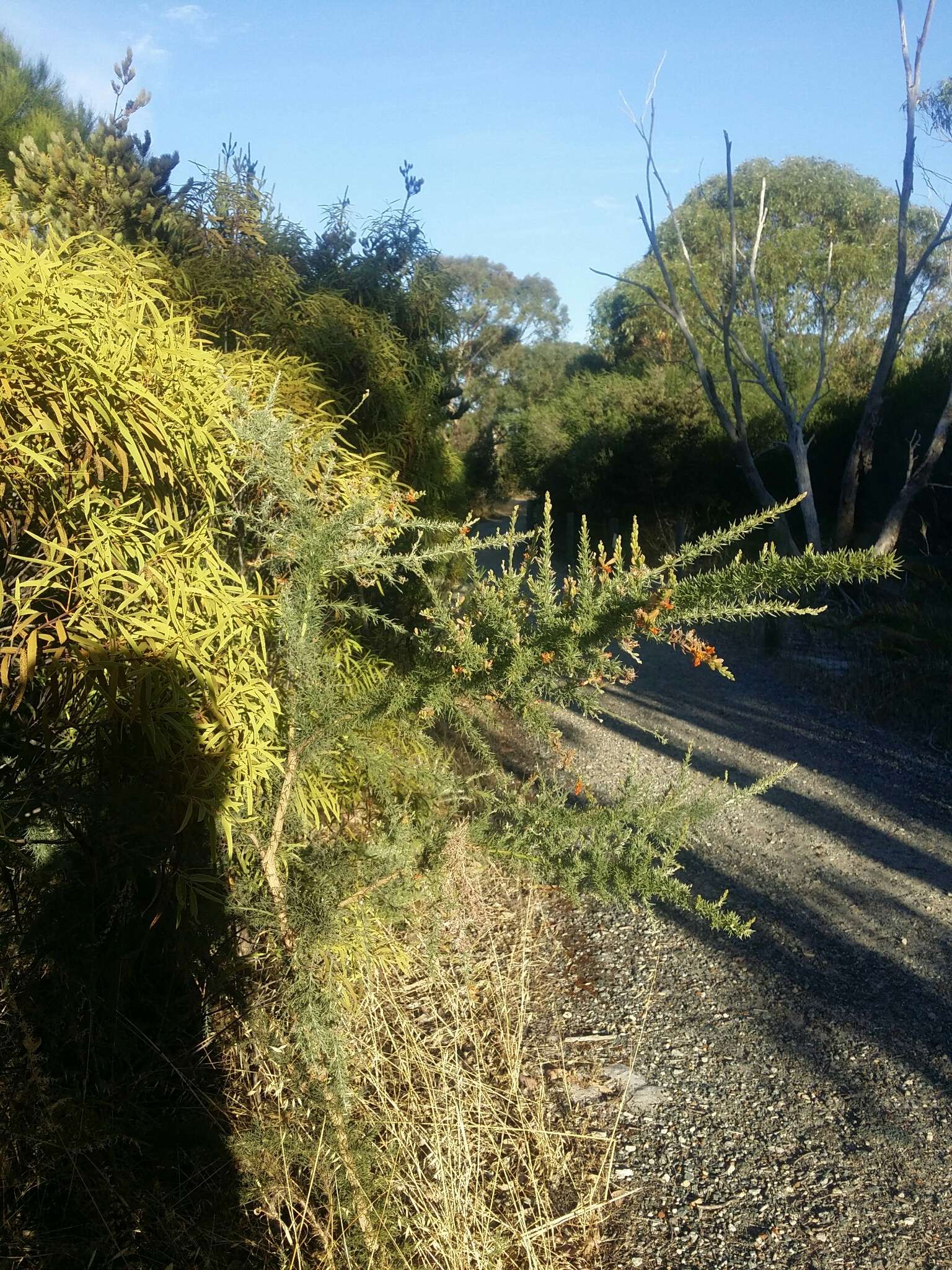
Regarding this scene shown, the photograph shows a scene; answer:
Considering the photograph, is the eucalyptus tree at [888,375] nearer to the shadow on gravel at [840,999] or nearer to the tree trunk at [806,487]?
the tree trunk at [806,487]

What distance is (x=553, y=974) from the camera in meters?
3.75

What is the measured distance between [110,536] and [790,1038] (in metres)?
2.79

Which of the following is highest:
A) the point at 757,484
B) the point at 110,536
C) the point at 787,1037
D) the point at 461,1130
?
the point at 757,484

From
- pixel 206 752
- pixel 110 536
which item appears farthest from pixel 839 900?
pixel 110 536

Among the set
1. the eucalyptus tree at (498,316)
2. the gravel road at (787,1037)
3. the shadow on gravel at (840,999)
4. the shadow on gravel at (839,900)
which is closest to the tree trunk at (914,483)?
the shadow on gravel at (839,900)

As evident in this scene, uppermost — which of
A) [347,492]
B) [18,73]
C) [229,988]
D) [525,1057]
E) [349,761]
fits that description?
[18,73]

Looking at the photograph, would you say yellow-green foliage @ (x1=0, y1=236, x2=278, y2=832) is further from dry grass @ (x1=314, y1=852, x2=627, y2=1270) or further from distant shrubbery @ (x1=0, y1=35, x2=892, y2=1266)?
dry grass @ (x1=314, y1=852, x2=627, y2=1270)

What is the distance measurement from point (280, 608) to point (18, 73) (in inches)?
255

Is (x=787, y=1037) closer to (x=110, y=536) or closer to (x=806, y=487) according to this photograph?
(x=110, y=536)

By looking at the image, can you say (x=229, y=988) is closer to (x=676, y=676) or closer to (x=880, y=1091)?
(x=880, y=1091)

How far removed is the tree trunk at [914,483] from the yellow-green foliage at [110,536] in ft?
30.4

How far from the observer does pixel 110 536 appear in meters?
1.96

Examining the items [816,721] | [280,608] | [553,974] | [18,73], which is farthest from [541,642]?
[18,73]

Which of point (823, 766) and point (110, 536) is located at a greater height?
point (110, 536)
